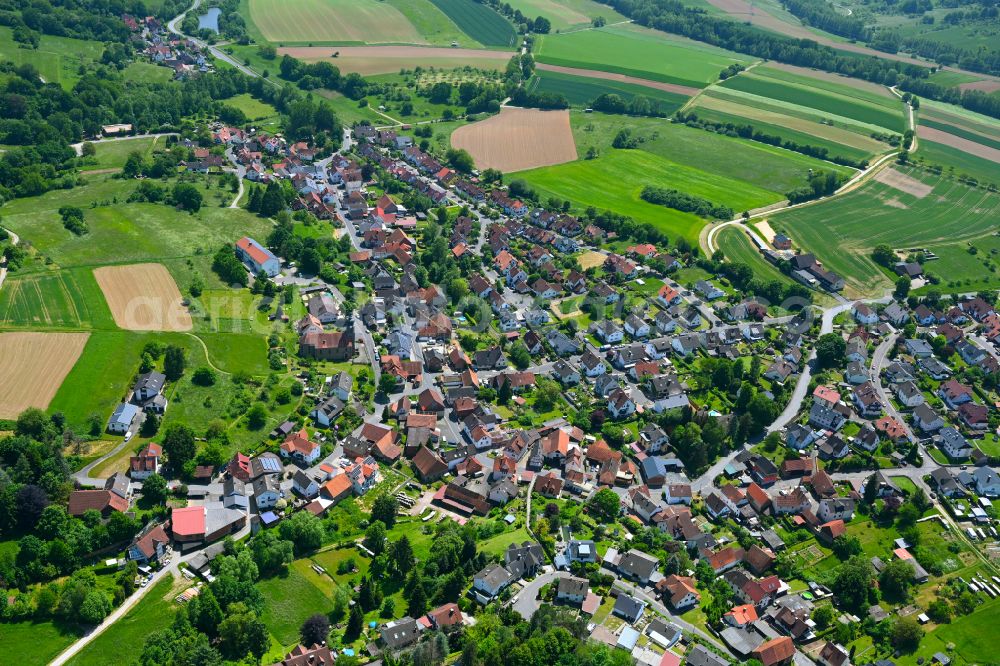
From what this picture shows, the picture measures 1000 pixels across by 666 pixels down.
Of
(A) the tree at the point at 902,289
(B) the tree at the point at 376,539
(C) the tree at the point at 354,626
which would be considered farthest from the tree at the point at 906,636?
(A) the tree at the point at 902,289

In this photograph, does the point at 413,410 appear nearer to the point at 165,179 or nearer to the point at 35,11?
the point at 165,179

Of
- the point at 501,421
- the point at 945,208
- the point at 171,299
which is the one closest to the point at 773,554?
the point at 501,421

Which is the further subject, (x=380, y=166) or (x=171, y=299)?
(x=380, y=166)

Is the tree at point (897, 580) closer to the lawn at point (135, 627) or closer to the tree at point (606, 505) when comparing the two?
the tree at point (606, 505)

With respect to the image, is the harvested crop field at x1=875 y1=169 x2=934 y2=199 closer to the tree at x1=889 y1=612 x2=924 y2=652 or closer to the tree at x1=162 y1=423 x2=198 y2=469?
the tree at x1=889 y1=612 x2=924 y2=652

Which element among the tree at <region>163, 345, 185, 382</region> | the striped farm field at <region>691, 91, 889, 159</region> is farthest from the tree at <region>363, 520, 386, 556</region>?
the striped farm field at <region>691, 91, 889, 159</region>

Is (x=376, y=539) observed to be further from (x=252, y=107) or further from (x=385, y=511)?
(x=252, y=107)
